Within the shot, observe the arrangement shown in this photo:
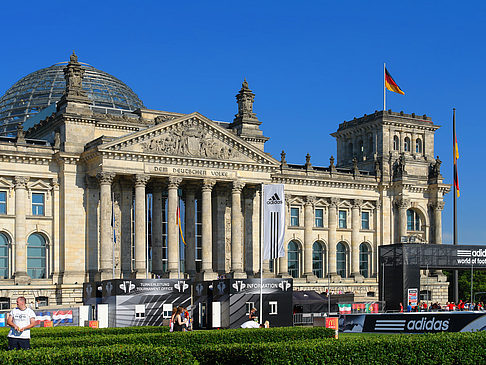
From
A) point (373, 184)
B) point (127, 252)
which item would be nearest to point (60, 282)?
point (127, 252)

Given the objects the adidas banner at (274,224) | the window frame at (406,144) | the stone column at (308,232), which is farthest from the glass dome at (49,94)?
the adidas banner at (274,224)

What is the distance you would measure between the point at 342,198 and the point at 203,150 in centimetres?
2155

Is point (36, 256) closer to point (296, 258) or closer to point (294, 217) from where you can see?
point (294, 217)

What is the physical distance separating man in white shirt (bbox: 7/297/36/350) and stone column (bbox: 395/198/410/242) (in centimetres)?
6844

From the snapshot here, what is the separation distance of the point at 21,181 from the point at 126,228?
32.2 feet

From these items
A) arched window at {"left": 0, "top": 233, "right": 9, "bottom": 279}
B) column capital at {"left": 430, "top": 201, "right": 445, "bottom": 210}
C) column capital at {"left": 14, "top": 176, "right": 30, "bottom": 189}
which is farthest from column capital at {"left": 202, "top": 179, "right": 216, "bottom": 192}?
column capital at {"left": 430, "top": 201, "right": 445, "bottom": 210}

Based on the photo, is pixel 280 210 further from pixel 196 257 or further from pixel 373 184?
pixel 373 184

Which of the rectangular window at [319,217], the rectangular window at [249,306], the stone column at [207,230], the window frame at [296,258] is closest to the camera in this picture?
the rectangular window at [249,306]

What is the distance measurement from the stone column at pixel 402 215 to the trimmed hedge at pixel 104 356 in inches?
2643

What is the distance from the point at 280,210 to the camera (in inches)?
1877

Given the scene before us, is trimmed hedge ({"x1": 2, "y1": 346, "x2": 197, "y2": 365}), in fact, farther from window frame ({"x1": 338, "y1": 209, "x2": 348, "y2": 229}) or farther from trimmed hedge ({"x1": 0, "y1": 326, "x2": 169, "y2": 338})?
window frame ({"x1": 338, "y1": 209, "x2": 348, "y2": 229})

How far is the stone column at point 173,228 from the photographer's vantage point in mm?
67875

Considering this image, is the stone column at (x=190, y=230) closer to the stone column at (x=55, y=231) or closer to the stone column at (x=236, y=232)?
the stone column at (x=236, y=232)

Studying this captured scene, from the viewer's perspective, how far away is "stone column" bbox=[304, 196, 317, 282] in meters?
82.6
